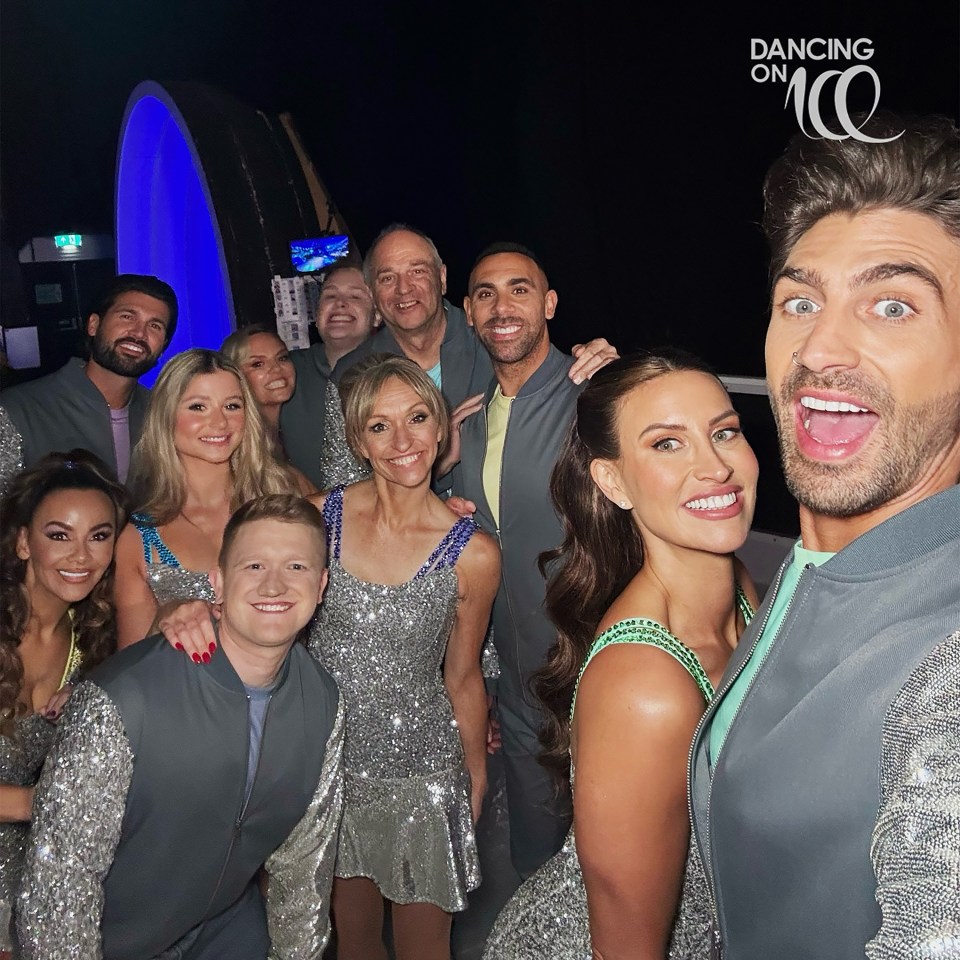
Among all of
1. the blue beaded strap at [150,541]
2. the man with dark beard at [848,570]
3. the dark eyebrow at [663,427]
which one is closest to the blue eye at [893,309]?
the man with dark beard at [848,570]

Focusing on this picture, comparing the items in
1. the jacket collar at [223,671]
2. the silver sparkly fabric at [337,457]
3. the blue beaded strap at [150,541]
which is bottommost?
the jacket collar at [223,671]

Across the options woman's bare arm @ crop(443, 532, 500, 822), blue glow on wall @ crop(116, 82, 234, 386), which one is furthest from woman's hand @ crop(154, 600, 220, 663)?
blue glow on wall @ crop(116, 82, 234, 386)

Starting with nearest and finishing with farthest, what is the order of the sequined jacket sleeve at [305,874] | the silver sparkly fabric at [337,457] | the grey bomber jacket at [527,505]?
the sequined jacket sleeve at [305,874] → the grey bomber jacket at [527,505] → the silver sparkly fabric at [337,457]

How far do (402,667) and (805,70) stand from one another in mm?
3636

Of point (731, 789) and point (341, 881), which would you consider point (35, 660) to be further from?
point (731, 789)

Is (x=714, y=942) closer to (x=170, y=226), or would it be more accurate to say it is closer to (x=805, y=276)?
(x=805, y=276)

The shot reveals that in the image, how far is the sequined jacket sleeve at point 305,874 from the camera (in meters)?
2.20

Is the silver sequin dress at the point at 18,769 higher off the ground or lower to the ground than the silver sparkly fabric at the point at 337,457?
lower

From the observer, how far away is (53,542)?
8.54ft

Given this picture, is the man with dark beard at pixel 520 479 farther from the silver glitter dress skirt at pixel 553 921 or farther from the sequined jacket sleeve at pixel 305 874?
the silver glitter dress skirt at pixel 553 921

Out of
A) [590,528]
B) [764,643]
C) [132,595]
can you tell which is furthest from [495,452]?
[764,643]

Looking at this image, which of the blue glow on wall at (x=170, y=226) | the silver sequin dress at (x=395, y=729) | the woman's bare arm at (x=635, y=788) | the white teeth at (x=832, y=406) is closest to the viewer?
the white teeth at (x=832, y=406)

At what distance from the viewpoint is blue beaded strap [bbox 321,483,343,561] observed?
8.63 ft

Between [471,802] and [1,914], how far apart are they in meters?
1.14
